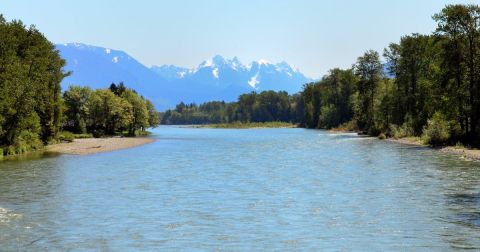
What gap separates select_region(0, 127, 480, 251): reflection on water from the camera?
2045 cm

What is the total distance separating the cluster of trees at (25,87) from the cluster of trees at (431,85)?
58.0m

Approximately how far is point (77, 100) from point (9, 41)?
59.1m

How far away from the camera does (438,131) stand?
7719 centimetres

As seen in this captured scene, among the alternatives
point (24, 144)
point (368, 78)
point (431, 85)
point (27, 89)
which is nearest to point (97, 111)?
point (24, 144)

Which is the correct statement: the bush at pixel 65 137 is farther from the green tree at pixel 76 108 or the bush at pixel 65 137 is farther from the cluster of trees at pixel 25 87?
the green tree at pixel 76 108

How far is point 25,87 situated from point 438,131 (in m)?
59.3

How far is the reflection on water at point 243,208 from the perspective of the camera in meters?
20.5

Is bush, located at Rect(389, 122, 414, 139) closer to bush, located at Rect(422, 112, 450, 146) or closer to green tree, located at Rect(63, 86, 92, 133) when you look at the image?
bush, located at Rect(422, 112, 450, 146)

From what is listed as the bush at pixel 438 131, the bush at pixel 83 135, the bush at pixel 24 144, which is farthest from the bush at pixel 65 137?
the bush at pixel 438 131

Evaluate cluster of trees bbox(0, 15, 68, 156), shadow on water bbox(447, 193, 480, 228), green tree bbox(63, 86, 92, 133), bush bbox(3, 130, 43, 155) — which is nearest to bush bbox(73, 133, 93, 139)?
green tree bbox(63, 86, 92, 133)

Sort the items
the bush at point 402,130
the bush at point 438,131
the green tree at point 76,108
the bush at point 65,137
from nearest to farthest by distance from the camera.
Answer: the bush at point 438,131, the bush at point 402,130, the bush at point 65,137, the green tree at point 76,108

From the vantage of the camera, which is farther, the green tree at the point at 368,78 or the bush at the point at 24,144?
the green tree at the point at 368,78

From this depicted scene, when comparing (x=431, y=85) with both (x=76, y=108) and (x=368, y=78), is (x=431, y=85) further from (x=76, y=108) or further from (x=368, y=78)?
(x=76, y=108)

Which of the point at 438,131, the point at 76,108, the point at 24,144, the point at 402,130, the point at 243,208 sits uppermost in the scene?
the point at 76,108
